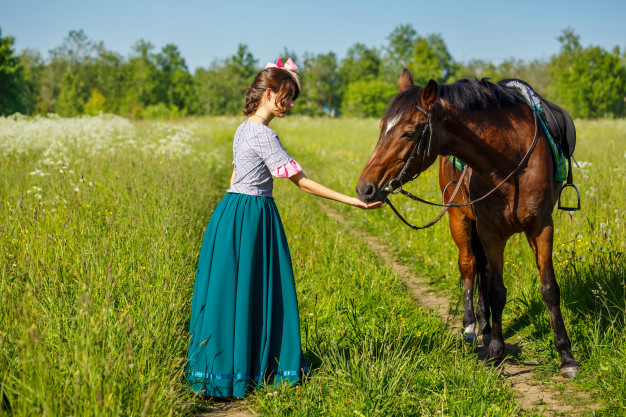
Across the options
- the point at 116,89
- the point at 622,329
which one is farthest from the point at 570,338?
the point at 116,89

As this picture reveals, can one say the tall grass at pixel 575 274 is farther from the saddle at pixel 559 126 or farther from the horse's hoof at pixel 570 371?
the saddle at pixel 559 126

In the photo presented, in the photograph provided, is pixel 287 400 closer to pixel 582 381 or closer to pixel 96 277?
pixel 96 277

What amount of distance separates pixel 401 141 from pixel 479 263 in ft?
7.29

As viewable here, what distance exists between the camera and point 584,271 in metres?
4.83

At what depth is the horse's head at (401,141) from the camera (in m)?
3.21

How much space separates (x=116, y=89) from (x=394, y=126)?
70.5 meters

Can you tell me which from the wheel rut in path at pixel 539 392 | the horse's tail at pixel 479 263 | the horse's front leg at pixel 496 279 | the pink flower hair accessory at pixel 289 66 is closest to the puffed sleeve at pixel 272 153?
the pink flower hair accessory at pixel 289 66

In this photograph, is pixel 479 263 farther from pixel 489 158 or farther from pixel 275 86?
pixel 275 86

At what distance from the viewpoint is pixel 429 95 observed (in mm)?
3211

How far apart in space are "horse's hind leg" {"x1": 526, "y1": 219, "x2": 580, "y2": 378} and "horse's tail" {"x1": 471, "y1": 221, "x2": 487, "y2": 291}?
102 centimetres

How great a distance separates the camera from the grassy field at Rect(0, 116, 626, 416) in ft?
8.53

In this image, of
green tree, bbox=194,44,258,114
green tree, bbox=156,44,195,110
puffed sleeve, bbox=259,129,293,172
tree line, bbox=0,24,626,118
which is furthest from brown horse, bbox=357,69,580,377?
green tree, bbox=156,44,195,110

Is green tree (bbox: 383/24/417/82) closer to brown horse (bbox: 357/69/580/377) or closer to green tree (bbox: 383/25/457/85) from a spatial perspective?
green tree (bbox: 383/25/457/85)

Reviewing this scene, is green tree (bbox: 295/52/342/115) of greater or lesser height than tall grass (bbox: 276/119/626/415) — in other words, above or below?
above
